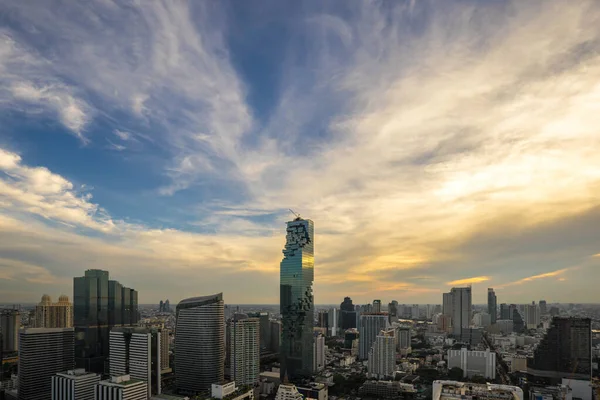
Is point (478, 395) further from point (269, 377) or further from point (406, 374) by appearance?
point (406, 374)

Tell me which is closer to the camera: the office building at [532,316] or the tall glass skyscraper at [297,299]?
the tall glass skyscraper at [297,299]

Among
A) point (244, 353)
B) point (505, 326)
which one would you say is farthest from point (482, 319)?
point (244, 353)

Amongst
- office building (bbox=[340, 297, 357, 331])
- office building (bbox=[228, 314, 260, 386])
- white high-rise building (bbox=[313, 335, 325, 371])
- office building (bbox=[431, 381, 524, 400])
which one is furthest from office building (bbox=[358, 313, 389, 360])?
office building (bbox=[431, 381, 524, 400])

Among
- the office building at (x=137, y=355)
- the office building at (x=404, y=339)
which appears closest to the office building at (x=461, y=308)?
the office building at (x=404, y=339)

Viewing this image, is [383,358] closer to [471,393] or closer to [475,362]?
[475,362]

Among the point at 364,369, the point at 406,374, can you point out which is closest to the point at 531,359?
the point at 406,374

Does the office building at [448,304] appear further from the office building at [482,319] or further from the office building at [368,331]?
the office building at [368,331]
